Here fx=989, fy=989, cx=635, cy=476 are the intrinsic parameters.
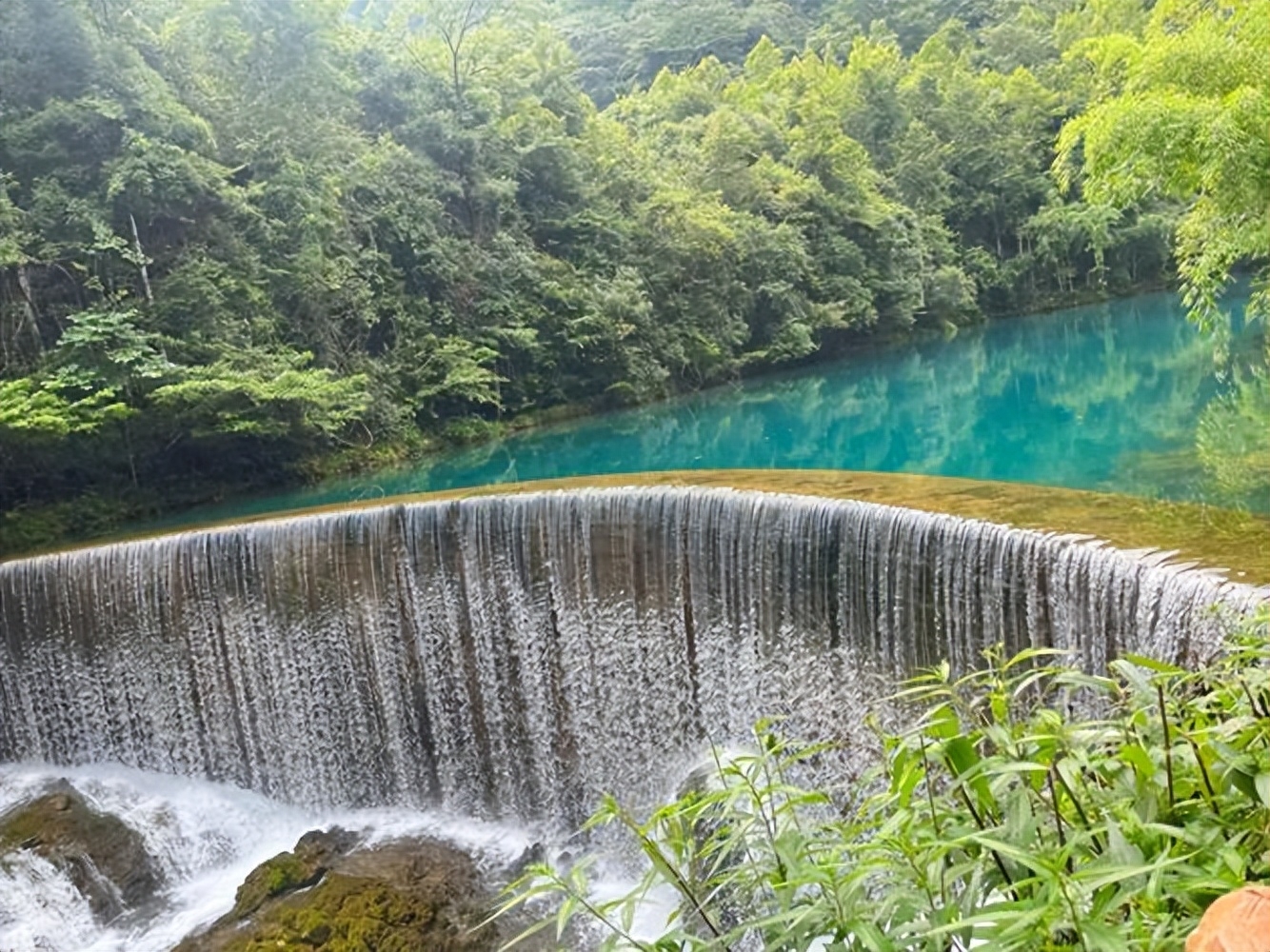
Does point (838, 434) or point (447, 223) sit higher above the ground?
point (447, 223)

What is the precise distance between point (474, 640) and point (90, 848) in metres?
2.68

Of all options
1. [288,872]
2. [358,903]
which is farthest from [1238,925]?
[288,872]

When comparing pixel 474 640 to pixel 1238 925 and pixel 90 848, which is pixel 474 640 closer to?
pixel 90 848

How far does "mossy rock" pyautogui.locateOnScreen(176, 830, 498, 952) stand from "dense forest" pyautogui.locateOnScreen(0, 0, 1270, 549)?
5023 mm

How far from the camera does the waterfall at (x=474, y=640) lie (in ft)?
17.4

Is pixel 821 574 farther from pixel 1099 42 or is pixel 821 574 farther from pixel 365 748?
pixel 1099 42

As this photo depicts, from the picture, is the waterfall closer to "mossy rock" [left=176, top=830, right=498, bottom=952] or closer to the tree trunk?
"mossy rock" [left=176, top=830, right=498, bottom=952]

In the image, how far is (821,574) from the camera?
5277 millimetres

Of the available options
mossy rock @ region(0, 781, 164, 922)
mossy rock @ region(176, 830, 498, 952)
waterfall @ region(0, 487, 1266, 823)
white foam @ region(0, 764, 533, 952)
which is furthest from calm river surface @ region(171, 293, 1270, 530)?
mossy rock @ region(176, 830, 498, 952)

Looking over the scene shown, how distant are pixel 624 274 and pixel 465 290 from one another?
267cm

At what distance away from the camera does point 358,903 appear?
5.38 metres

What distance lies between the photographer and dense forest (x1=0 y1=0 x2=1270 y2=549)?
894cm

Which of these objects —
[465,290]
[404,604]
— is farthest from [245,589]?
[465,290]

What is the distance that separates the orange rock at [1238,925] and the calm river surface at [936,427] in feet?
18.6
